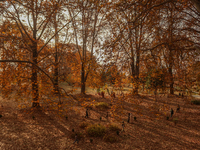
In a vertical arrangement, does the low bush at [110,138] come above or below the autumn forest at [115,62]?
below

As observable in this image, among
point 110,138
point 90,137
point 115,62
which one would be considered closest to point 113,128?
point 110,138

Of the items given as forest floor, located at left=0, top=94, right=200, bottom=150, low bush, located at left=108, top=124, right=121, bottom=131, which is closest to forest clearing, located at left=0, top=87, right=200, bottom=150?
forest floor, located at left=0, top=94, right=200, bottom=150

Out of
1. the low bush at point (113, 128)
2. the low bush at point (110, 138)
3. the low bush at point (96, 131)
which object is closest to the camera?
the low bush at point (110, 138)

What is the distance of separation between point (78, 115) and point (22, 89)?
486cm

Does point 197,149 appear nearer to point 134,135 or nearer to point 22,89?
point 134,135

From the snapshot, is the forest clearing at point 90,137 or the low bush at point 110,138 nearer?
the forest clearing at point 90,137

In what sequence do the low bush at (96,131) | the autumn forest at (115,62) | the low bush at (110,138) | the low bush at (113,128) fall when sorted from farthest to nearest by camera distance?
the low bush at (113,128), the low bush at (96,131), the low bush at (110,138), the autumn forest at (115,62)

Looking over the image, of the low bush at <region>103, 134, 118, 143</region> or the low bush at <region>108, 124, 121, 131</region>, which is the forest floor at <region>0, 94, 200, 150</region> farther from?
the low bush at <region>108, 124, 121, 131</region>

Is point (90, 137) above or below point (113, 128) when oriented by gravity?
below

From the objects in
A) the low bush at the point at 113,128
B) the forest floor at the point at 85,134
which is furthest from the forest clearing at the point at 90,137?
the low bush at the point at 113,128

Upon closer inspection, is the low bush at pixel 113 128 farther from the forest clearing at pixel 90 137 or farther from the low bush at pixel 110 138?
the low bush at pixel 110 138

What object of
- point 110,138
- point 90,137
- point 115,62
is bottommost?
point 90,137

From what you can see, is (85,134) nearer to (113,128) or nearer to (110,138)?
(110,138)

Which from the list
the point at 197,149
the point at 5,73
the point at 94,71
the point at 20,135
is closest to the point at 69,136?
the point at 20,135
